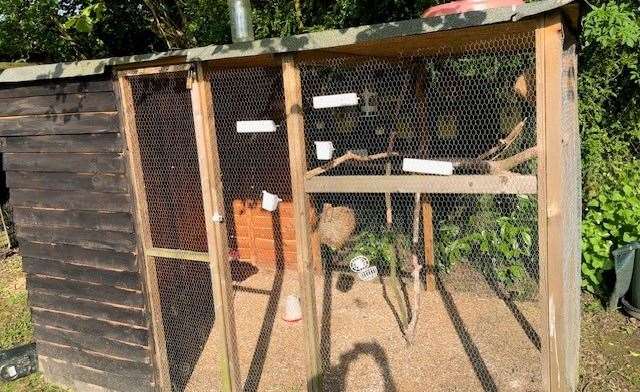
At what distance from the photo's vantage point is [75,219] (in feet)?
14.2

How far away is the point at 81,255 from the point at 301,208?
1.84m

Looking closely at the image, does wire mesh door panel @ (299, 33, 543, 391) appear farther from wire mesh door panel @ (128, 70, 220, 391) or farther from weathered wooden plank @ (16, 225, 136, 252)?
weathered wooden plank @ (16, 225, 136, 252)

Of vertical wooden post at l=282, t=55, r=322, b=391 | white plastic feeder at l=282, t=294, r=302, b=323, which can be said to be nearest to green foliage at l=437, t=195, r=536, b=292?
white plastic feeder at l=282, t=294, r=302, b=323

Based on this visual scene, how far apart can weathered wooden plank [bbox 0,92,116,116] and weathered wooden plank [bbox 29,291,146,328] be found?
1408 millimetres

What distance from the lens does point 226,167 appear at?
18.9 ft

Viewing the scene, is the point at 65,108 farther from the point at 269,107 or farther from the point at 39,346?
the point at 39,346

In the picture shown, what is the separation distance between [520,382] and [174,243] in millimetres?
2772

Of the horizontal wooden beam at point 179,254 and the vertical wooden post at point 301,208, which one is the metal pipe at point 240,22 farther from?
the horizontal wooden beam at point 179,254

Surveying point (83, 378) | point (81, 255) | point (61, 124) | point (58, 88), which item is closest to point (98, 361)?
point (83, 378)

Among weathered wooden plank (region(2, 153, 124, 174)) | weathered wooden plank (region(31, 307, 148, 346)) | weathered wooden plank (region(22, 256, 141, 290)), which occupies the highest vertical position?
weathered wooden plank (region(2, 153, 124, 174))

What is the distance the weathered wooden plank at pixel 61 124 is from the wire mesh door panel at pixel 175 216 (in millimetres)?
211

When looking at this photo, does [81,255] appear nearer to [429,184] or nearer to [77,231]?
[77,231]

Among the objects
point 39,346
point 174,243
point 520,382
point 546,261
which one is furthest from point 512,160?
point 39,346

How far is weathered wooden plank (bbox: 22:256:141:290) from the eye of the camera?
4184 mm
